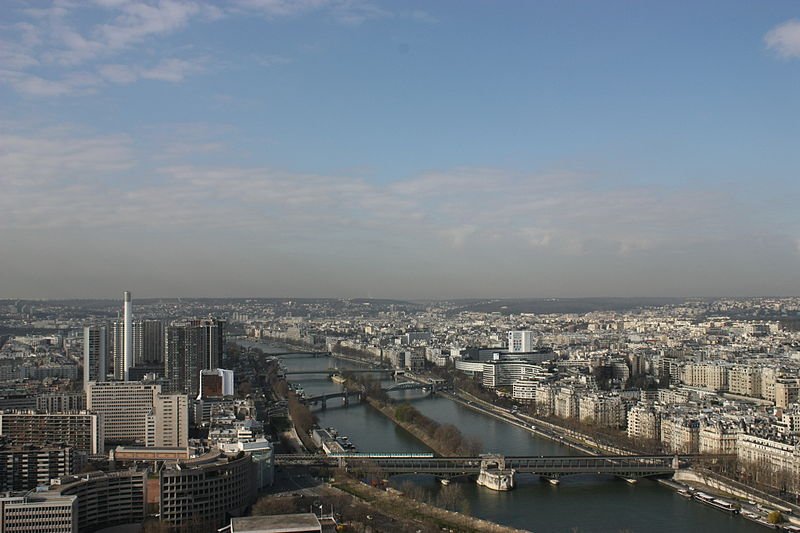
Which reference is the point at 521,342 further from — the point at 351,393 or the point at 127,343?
the point at 127,343

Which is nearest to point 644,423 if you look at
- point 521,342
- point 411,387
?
point 411,387

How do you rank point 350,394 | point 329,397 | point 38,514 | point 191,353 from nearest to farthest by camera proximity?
point 38,514 → point 191,353 → point 329,397 → point 350,394

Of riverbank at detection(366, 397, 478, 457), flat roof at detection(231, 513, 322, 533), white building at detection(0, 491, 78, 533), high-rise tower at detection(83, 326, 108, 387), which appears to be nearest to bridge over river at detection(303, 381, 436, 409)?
riverbank at detection(366, 397, 478, 457)

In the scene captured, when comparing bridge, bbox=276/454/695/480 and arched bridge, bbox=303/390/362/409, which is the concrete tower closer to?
arched bridge, bbox=303/390/362/409

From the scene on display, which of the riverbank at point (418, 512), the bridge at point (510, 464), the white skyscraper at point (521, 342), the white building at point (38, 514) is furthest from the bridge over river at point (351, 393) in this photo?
the white building at point (38, 514)

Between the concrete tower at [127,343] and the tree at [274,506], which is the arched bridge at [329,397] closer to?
the concrete tower at [127,343]

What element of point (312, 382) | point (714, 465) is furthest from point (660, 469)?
point (312, 382)

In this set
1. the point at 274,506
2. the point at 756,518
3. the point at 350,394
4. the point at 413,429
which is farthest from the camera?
the point at 350,394

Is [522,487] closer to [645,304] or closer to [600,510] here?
[600,510]
